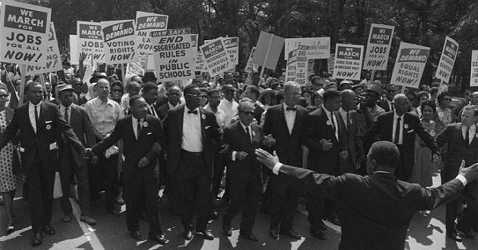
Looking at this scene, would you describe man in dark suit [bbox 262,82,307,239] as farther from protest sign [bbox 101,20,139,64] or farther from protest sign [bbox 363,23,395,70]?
protest sign [bbox 363,23,395,70]

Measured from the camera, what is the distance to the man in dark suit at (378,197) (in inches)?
130

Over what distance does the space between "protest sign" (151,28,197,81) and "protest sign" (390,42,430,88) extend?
175 inches

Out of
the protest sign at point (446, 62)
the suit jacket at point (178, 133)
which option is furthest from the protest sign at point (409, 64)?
the suit jacket at point (178, 133)

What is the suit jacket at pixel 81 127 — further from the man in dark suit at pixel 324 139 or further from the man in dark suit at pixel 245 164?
the man in dark suit at pixel 324 139

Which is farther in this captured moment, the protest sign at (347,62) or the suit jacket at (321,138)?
the protest sign at (347,62)

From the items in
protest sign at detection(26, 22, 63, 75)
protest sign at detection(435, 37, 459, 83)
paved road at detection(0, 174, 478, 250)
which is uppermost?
protest sign at detection(435, 37, 459, 83)

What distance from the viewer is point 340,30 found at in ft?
90.8

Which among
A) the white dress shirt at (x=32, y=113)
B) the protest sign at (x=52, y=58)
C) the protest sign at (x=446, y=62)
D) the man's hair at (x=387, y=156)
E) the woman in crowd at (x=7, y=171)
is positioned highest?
the protest sign at (x=446, y=62)

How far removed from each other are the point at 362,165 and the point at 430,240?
1625 mm

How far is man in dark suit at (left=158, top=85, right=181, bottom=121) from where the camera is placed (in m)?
6.95

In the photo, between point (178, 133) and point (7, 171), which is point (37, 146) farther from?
point (178, 133)

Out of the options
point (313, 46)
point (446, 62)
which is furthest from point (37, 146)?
point (446, 62)

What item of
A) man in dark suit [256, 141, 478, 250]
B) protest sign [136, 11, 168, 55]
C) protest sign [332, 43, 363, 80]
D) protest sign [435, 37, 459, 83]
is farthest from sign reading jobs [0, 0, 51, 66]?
protest sign [435, 37, 459, 83]

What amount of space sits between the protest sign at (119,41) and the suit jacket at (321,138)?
17.7ft
